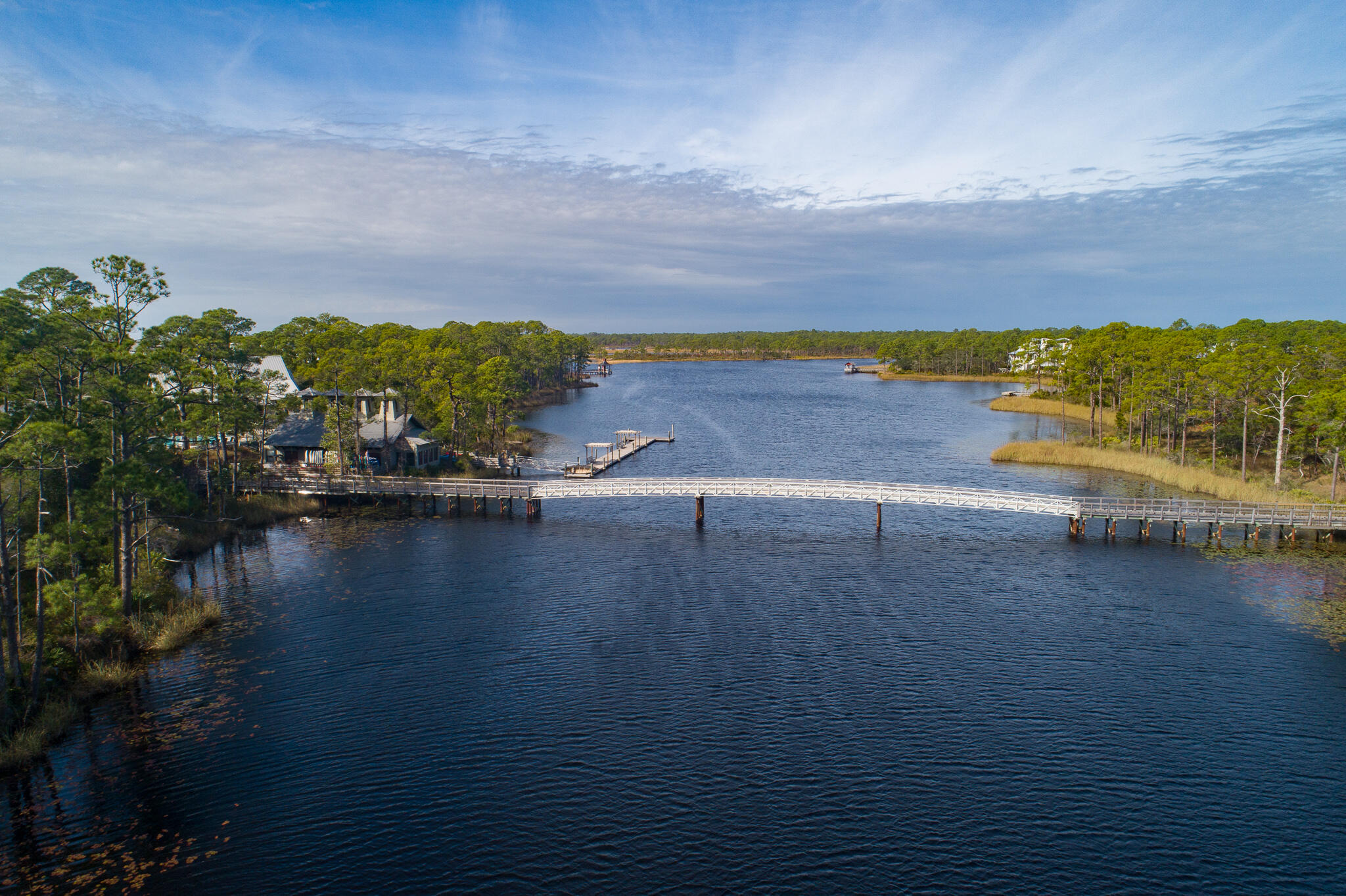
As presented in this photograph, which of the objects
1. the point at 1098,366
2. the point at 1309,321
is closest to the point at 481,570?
the point at 1098,366

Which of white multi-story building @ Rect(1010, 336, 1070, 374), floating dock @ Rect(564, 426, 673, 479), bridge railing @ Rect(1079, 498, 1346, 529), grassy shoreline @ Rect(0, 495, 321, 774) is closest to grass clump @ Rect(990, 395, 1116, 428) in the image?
white multi-story building @ Rect(1010, 336, 1070, 374)

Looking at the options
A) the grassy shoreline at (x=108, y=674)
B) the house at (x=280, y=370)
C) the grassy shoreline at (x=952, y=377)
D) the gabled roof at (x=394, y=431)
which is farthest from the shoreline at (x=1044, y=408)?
the grassy shoreline at (x=108, y=674)

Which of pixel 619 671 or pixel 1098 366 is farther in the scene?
pixel 1098 366

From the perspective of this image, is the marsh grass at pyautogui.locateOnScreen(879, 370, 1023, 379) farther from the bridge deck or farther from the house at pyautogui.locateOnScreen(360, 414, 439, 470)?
the house at pyautogui.locateOnScreen(360, 414, 439, 470)

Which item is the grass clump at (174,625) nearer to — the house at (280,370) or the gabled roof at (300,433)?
the gabled roof at (300,433)

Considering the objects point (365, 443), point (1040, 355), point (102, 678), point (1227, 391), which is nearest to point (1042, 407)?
point (1040, 355)

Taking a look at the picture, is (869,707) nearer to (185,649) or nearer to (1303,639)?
(1303,639)

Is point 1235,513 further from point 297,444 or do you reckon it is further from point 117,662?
point 297,444
